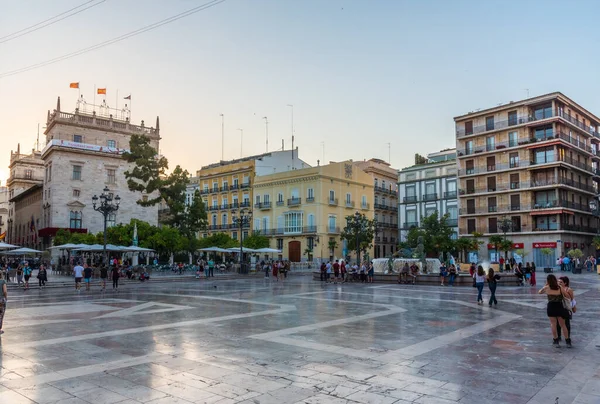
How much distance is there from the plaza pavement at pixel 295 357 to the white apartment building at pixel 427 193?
4117 cm

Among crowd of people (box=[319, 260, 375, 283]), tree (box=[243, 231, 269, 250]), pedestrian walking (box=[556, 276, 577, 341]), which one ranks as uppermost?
tree (box=[243, 231, 269, 250])

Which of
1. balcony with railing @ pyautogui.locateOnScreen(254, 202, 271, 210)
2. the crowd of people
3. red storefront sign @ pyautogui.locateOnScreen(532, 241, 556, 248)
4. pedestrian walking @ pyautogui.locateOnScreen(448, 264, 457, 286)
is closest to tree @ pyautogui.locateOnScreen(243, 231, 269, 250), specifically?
balcony with railing @ pyautogui.locateOnScreen(254, 202, 271, 210)

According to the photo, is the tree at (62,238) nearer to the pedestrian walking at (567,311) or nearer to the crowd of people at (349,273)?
the crowd of people at (349,273)

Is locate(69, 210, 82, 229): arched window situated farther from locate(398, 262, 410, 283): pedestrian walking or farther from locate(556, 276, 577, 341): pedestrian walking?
locate(556, 276, 577, 341): pedestrian walking

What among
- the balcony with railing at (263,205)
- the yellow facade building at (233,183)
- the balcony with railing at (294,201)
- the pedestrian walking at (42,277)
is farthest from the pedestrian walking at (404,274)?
the yellow facade building at (233,183)

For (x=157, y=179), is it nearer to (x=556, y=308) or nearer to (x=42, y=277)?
(x=42, y=277)

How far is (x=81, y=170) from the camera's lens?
169 ft

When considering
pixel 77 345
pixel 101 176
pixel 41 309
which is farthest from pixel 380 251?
pixel 77 345

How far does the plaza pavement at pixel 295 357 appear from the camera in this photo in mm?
5754

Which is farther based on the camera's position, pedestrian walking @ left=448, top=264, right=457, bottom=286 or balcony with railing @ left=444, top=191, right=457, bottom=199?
balcony with railing @ left=444, top=191, right=457, bottom=199

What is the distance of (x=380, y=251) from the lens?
61000mm

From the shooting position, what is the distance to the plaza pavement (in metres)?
5.75

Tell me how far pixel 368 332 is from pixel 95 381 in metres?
5.70

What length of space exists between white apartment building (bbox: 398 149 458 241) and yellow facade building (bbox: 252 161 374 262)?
5173 mm
